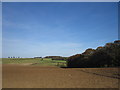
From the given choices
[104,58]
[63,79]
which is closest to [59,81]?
[63,79]

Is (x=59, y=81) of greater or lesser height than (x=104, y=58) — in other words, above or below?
below

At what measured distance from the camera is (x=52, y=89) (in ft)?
18.4

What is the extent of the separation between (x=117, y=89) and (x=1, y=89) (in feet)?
17.9

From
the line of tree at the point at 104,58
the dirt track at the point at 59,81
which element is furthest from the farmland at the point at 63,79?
the line of tree at the point at 104,58

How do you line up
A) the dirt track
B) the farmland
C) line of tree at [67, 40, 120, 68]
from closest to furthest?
the dirt track → the farmland → line of tree at [67, 40, 120, 68]

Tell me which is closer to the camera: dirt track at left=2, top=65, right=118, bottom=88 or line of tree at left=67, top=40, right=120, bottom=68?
dirt track at left=2, top=65, right=118, bottom=88

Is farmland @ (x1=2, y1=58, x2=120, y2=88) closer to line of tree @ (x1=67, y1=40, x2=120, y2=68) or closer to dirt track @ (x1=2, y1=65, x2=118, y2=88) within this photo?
dirt track @ (x1=2, y1=65, x2=118, y2=88)

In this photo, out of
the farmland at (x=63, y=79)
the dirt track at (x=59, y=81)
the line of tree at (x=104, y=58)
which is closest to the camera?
the dirt track at (x=59, y=81)

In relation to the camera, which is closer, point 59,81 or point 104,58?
point 59,81

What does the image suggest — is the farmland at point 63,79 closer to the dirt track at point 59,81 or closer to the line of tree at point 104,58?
the dirt track at point 59,81

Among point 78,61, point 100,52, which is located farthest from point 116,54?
point 78,61

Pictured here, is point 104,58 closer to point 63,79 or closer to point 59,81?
point 63,79

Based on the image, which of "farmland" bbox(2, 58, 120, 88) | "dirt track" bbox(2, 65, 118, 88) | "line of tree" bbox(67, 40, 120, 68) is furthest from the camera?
"line of tree" bbox(67, 40, 120, 68)

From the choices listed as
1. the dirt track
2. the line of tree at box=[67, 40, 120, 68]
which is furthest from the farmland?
the line of tree at box=[67, 40, 120, 68]
